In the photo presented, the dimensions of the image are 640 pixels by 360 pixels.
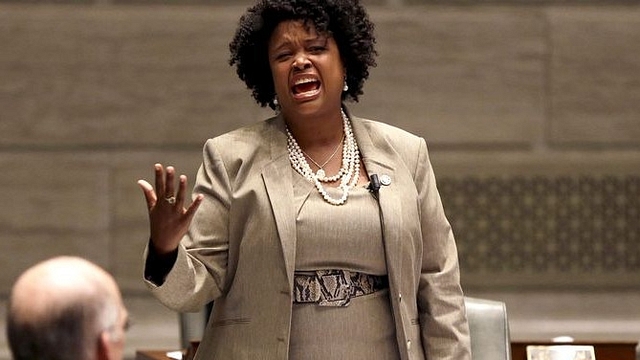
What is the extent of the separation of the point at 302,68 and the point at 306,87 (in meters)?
0.05

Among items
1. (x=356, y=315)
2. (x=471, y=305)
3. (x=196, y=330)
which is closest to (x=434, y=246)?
(x=356, y=315)

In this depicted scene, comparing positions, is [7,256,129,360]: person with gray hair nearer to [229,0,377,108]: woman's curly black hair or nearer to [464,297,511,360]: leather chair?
[229,0,377,108]: woman's curly black hair

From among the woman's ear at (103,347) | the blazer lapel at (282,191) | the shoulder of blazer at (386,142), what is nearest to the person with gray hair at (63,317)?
the woman's ear at (103,347)

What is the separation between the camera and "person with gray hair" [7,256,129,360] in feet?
6.73

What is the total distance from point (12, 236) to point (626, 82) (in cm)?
292

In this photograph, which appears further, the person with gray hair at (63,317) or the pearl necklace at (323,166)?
the pearl necklace at (323,166)

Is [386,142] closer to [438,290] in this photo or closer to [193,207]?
[438,290]

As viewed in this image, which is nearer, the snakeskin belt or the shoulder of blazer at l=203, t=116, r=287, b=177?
the snakeskin belt

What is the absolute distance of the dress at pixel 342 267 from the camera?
3322 mm

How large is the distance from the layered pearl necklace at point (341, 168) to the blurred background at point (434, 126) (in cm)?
268

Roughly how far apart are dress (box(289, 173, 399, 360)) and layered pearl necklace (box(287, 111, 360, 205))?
17 millimetres

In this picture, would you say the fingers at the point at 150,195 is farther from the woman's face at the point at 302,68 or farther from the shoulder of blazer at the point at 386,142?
the shoulder of blazer at the point at 386,142

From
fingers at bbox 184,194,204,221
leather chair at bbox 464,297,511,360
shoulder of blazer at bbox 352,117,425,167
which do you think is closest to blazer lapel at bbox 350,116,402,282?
shoulder of blazer at bbox 352,117,425,167

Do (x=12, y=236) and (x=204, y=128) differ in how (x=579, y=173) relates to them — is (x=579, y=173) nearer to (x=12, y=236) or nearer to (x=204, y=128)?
(x=204, y=128)
